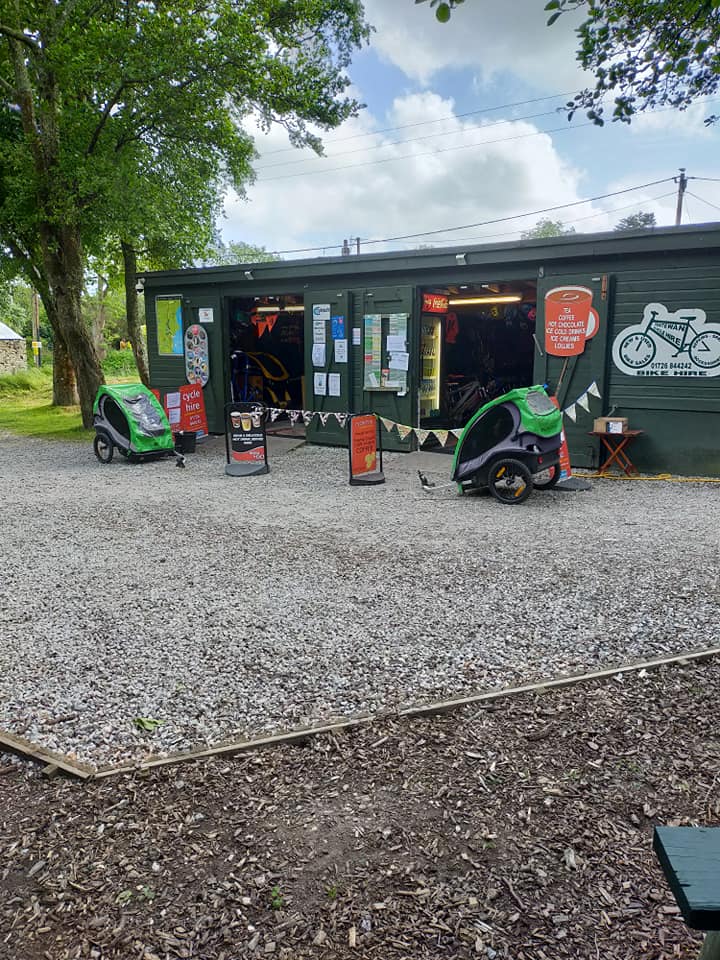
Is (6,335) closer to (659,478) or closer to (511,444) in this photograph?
(511,444)

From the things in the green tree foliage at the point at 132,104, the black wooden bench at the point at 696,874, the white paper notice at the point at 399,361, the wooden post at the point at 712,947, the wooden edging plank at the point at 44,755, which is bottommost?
the wooden edging plank at the point at 44,755

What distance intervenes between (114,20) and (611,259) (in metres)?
10.8

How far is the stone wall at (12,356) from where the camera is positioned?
34406 mm

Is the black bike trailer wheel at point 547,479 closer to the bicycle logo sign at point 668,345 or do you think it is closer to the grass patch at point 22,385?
the bicycle logo sign at point 668,345

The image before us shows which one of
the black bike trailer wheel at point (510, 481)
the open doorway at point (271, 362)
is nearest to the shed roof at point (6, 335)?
the open doorway at point (271, 362)

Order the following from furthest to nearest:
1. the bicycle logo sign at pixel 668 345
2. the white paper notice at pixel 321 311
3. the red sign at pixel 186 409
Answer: the red sign at pixel 186 409, the white paper notice at pixel 321 311, the bicycle logo sign at pixel 668 345

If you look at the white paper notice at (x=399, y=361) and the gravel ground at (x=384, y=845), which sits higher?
the white paper notice at (x=399, y=361)

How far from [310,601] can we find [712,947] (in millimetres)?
3432

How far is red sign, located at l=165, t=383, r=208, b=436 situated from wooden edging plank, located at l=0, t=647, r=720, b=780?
30.5 feet

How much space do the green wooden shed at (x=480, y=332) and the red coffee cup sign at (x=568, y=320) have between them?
1cm

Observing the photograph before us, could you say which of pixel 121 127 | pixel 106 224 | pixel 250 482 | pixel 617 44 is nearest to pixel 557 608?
pixel 617 44

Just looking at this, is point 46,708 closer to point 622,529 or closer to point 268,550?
point 268,550

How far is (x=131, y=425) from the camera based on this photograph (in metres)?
10.6

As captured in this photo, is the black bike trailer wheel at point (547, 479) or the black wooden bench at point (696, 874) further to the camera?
the black bike trailer wheel at point (547, 479)
